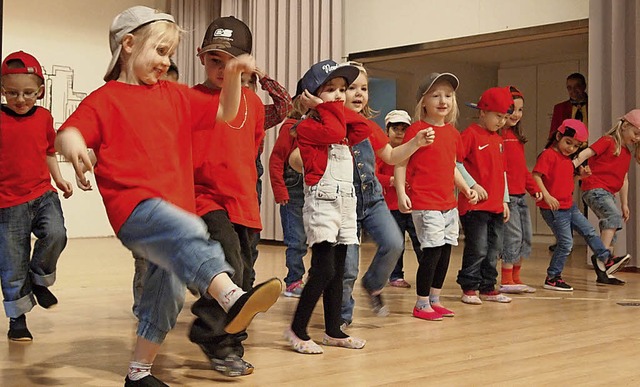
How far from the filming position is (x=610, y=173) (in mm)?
5598

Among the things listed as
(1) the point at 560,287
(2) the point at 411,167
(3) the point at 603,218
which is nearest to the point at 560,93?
Answer: (3) the point at 603,218

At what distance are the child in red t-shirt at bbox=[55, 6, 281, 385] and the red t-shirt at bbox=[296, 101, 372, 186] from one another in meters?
0.67

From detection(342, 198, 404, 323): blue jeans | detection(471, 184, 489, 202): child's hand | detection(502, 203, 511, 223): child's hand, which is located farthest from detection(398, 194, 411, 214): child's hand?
detection(502, 203, 511, 223): child's hand

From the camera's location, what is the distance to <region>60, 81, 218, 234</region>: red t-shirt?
220 centimetres

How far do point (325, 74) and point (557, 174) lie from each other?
2.62 m

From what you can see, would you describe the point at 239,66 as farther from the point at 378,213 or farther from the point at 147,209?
the point at 378,213

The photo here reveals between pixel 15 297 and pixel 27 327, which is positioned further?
pixel 27 327

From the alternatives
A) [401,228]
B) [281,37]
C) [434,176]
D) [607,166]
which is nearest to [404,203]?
[434,176]

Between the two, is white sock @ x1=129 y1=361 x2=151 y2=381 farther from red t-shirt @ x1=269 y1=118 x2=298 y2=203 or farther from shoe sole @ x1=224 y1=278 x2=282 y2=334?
red t-shirt @ x1=269 y1=118 x2=298 y2=203

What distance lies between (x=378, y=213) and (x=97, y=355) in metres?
1.25

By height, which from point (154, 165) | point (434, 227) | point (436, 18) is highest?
point (436, 18)

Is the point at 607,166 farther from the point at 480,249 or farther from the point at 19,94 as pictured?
the point at 19,94

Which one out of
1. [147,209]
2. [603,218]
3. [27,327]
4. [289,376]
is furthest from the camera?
[603,218]

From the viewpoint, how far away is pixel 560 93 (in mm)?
9969
